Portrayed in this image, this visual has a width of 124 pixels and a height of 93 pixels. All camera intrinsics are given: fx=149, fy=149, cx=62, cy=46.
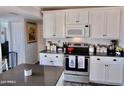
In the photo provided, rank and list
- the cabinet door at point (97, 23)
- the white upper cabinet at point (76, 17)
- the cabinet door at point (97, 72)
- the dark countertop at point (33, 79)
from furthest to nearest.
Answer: the white upper cabinet at point (76, 17) → the cabinet door at point (97, 23) → the cabinet door at point (97, 72) → the dark countertop at point (33, 79)

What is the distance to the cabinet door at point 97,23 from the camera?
13.9 feet

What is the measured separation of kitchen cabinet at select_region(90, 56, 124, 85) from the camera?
12.7 feet

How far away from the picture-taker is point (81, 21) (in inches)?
174

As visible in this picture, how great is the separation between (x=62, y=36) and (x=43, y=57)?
2.89 ft

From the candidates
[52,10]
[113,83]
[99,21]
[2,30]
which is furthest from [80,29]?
[2,30]

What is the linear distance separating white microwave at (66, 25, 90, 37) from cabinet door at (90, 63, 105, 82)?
95 cm

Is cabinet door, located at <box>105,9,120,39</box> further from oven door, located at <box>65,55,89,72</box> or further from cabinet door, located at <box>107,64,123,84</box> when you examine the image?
oven door, located at <box>65,55,89,72</box>

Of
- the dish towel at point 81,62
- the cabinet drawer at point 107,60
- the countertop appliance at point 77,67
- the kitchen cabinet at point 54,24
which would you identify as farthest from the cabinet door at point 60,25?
the cabinet drawer at point 107,60

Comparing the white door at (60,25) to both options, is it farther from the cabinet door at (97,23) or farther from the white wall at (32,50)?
the white wall at (32,50)

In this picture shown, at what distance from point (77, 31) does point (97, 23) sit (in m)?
0.63

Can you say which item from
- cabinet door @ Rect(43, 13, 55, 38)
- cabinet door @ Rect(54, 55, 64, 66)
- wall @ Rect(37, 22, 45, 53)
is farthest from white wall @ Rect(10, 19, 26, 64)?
cabinet door @ Rect(54, 55, 64, 66)

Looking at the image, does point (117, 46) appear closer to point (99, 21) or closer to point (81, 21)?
point (99, 21)

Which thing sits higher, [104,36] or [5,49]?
[104,36]

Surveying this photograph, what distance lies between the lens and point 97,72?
4.07 m
